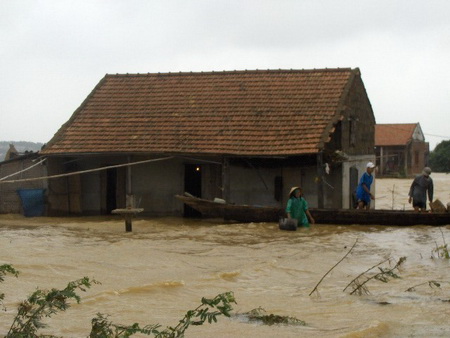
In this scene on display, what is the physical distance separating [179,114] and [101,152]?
2.91m

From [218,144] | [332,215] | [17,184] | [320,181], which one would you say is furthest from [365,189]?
[17,184]

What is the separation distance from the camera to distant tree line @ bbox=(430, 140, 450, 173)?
60.4 m

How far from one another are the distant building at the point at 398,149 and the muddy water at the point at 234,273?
30.1 metres

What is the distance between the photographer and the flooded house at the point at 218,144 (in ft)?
66.9

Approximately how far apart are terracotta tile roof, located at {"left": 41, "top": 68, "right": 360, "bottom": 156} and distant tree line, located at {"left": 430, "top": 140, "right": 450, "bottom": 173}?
40.3 metres

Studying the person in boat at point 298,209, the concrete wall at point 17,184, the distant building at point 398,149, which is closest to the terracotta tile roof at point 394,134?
the distant building at point 398,149

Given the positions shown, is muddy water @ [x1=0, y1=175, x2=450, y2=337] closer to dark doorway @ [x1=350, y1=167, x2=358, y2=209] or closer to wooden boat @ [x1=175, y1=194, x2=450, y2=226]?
wooden boat @ [x1=175, y1=194, x2=450, y2=226]

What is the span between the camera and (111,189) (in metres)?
22.4

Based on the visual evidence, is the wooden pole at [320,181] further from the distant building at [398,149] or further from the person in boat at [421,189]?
the distant building at [398,149]

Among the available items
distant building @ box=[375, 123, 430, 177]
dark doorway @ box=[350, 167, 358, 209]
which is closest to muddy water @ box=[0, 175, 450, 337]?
dark doorway @ box=[350, 167, 358, 209]

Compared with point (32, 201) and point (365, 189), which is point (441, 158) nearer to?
point (365, 189)

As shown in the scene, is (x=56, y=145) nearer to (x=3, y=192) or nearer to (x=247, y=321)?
(x=3, y=192)

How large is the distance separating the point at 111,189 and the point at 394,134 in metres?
30.5

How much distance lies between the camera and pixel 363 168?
24.2 meters
